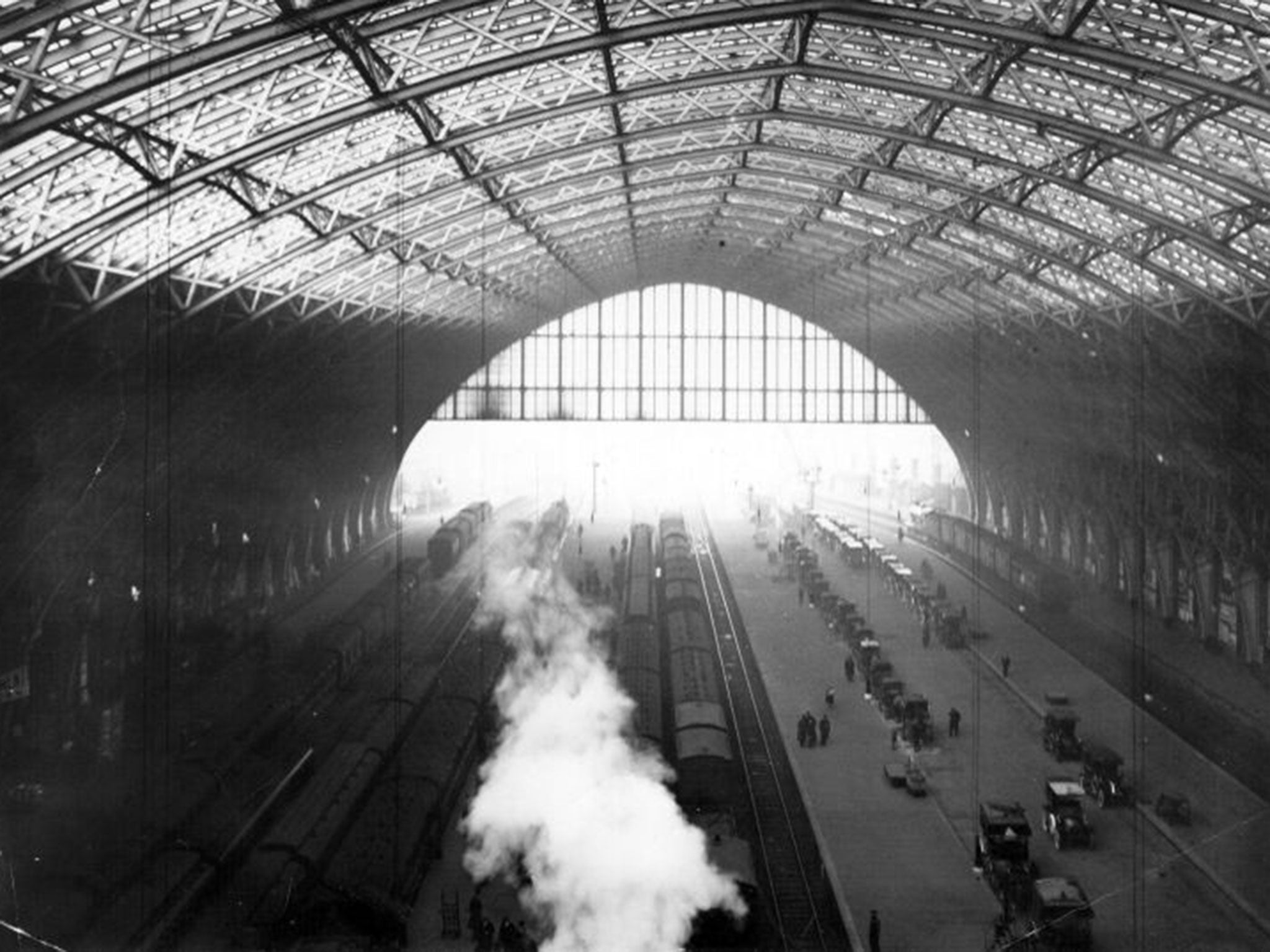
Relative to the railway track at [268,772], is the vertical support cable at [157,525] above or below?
Answer: above

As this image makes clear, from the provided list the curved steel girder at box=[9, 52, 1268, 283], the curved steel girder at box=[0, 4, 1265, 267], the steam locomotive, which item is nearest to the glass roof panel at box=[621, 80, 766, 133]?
the curved steel girder at box=[9, 52, 1268, 283]

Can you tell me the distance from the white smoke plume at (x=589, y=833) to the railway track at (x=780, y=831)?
2.07 m

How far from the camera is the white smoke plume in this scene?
13.3 meters

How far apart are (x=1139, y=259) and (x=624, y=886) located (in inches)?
617

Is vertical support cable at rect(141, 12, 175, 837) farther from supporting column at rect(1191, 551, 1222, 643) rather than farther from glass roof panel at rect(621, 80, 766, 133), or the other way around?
supporting column at rect(1191, 551, 1222, 643)

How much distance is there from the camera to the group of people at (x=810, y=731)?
23.8 meters

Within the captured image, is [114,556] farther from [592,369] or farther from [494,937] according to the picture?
[592,369]

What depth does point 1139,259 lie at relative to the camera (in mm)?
22156

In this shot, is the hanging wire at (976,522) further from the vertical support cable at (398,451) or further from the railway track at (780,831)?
the vertical support cable at (398,451)

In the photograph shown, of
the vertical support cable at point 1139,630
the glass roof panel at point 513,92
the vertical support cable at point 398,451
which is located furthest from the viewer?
the glass roof panel at point 513,92

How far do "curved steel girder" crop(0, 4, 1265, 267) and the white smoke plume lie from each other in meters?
9.32

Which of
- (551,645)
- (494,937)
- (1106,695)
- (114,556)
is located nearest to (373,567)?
(551,645)

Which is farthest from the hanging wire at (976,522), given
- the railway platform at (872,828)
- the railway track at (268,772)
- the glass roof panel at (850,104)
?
the railway track at (268,772)

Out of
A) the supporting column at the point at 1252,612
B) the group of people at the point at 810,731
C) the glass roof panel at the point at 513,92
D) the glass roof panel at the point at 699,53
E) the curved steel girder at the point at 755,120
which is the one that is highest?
the glass roof panel at the point at 699,53
